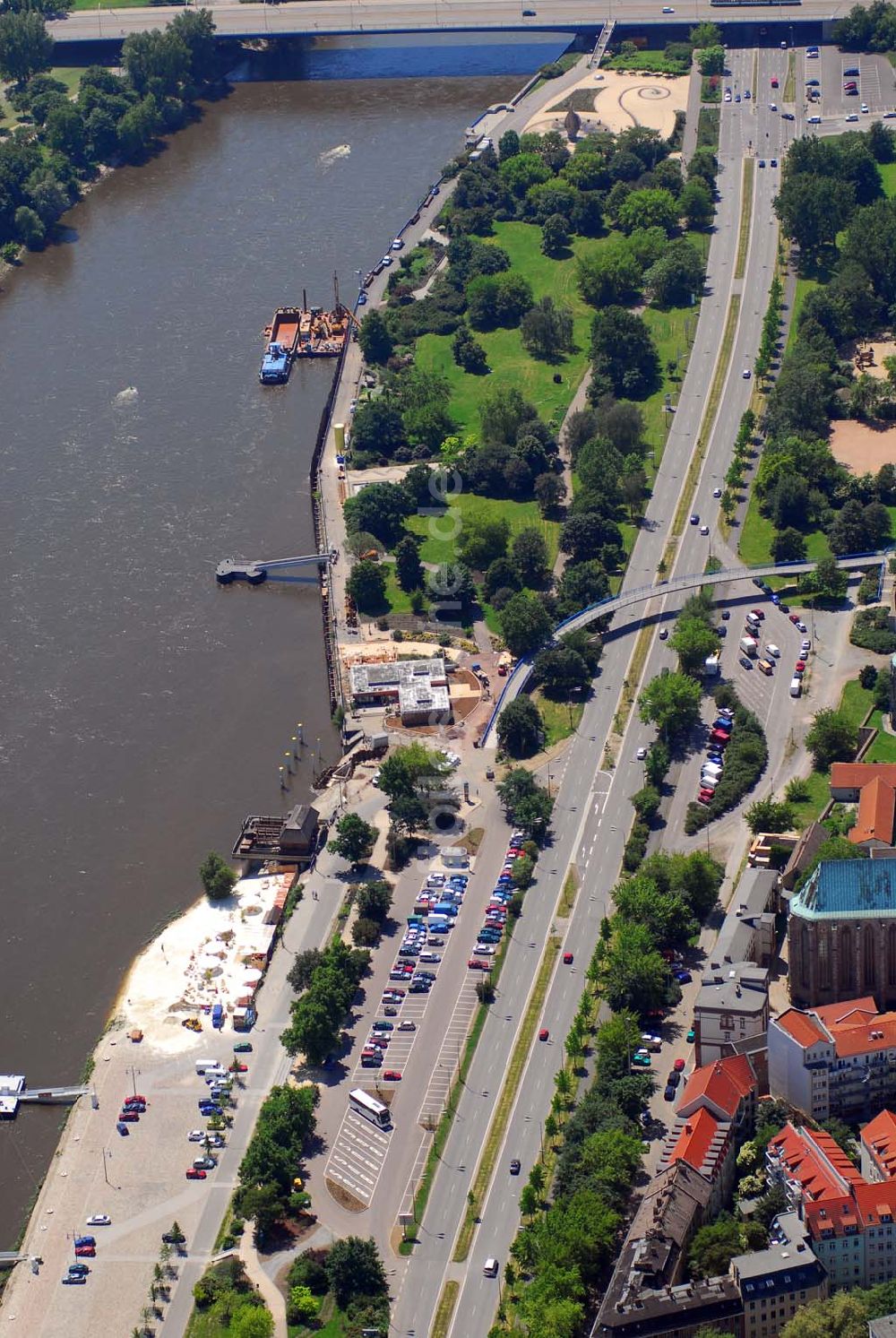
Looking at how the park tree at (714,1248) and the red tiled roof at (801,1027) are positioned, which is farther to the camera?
the red tiled roof at (801,1027)

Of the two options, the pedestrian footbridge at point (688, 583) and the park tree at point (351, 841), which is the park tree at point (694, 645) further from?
the park tree at point (351, 841)

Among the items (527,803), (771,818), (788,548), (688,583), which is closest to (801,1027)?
(771,818)

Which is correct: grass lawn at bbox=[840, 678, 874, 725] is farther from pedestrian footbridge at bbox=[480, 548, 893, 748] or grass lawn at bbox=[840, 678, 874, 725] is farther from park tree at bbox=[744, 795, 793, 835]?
pedestrian footbridge at bbox=[480, 548, 893, 748]

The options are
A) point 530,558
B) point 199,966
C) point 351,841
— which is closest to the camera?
point 199,966

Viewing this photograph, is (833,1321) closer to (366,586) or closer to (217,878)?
(217,878)

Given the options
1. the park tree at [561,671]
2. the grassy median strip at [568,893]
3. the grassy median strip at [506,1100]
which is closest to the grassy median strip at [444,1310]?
the grassy median strip at [506,1100]

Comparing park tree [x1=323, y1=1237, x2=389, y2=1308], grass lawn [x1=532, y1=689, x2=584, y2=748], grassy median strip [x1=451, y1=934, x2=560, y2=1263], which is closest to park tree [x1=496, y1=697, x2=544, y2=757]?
grass lawn [x1=532, y1=689, x2=584, y2=748]
